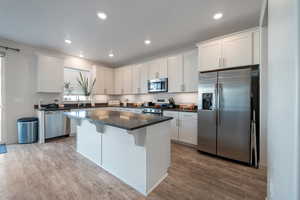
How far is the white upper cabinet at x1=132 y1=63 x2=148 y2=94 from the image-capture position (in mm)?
4523

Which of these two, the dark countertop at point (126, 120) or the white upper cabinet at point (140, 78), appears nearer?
the dark countertop at point (126, 120)

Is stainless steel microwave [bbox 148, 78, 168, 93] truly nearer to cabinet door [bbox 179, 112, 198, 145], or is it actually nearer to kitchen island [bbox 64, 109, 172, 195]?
cabinet door [bbox 179, 112, 198, 145]

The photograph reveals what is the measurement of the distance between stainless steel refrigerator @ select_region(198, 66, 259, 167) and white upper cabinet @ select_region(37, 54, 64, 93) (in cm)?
430

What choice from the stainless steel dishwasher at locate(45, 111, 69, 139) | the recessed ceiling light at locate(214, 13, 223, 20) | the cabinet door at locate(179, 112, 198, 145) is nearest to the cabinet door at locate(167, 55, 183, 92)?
the cabinet door at locate(179, 112, 198, 145)

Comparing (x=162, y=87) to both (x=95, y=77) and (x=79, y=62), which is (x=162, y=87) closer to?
(x=95, y=77)

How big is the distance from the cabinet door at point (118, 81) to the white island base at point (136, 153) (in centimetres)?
320

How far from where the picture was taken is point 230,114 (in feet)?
8.14

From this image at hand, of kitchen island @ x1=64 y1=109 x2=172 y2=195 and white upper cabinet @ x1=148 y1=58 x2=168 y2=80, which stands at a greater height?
white upper cabinet @ x1=148 y1=58 x2=168 y2=80

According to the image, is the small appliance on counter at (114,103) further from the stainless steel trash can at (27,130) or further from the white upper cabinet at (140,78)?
the stainless steel trash can at (27,130)

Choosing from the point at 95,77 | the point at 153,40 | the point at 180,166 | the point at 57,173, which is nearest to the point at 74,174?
the point at 57,173

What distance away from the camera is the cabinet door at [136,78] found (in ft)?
15.5

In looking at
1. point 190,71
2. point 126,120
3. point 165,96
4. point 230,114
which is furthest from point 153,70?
point 126,120

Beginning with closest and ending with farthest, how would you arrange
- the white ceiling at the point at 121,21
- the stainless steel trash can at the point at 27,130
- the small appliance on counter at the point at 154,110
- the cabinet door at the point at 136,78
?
the white ceiling at the point at 121,21, the stainless steel trash can at the point at 27,130, the small appliance on counter at the point at 154,110, the cabinet door at the point at 136,78

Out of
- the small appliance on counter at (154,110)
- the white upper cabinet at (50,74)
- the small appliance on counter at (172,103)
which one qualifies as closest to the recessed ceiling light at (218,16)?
the small appliance on counter at (172,103)
